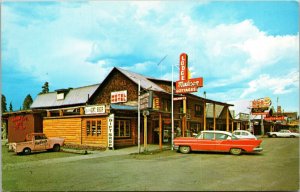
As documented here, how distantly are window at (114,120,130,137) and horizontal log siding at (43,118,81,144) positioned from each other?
3.53 m

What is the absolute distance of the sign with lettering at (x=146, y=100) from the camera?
2172cm

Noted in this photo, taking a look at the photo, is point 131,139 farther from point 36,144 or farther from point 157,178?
point 157,178

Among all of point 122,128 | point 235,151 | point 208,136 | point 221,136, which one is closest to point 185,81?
point 122,128

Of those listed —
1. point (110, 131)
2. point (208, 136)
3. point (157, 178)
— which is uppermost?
point (110, 131)

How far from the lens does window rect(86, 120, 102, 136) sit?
25656 mm

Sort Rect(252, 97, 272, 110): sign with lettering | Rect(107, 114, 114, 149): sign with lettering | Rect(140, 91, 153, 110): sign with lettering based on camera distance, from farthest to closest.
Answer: Rect(252, 97, 272, 110): sign with lettering
Rect(107, 114, 114, 149): sign with lettering
Rect(140, 91, 153, 110): sign with lettering

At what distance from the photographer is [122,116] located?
26203mm

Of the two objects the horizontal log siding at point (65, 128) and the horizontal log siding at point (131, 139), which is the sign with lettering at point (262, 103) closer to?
the horizontal log siding at point (131, 139)

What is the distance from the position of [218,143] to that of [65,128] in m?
14.5

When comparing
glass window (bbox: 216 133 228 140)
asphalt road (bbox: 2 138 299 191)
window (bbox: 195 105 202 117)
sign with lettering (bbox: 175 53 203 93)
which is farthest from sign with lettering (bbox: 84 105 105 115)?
window (bbox: 195 105 202 117)

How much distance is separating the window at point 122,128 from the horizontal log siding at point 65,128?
11.6ft

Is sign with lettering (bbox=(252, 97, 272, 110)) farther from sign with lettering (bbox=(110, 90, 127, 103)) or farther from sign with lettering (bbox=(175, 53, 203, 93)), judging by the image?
sign with lettering (bbox=(175, 53, 203, 93))

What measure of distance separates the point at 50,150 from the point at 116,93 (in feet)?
39.7

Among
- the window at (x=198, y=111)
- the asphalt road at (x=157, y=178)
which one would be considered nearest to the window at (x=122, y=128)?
the asphalt road at (x=157, y=178)
